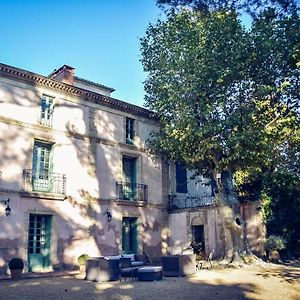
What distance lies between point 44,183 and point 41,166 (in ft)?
2.66

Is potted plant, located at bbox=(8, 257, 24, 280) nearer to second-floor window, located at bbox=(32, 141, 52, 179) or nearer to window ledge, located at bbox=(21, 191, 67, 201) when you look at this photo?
window ledge, located at bbox=(21, 191, 67, 201)

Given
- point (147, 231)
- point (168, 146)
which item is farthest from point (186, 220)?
point (168, 146)

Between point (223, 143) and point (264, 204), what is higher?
point (223, 143)

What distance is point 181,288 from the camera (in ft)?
31.0

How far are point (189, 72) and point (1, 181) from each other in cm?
910

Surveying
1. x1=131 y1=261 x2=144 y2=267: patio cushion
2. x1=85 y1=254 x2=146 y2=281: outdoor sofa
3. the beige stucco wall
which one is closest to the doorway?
the beige stucco wall

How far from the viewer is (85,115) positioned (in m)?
16.8

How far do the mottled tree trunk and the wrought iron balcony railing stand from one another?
724 cm

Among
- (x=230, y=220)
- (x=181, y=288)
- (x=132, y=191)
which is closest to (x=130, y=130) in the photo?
(x=132, y=191)

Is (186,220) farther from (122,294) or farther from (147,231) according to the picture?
(122,294)

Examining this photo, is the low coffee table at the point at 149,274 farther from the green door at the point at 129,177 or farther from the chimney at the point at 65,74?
the chimney at the point at 65,74

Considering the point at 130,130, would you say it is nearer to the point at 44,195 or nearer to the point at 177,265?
the point at 44,195

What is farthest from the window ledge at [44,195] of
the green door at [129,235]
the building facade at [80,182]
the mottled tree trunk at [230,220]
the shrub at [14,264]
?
the mottled tree trunk at [230,220]

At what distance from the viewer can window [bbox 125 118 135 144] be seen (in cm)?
1850
